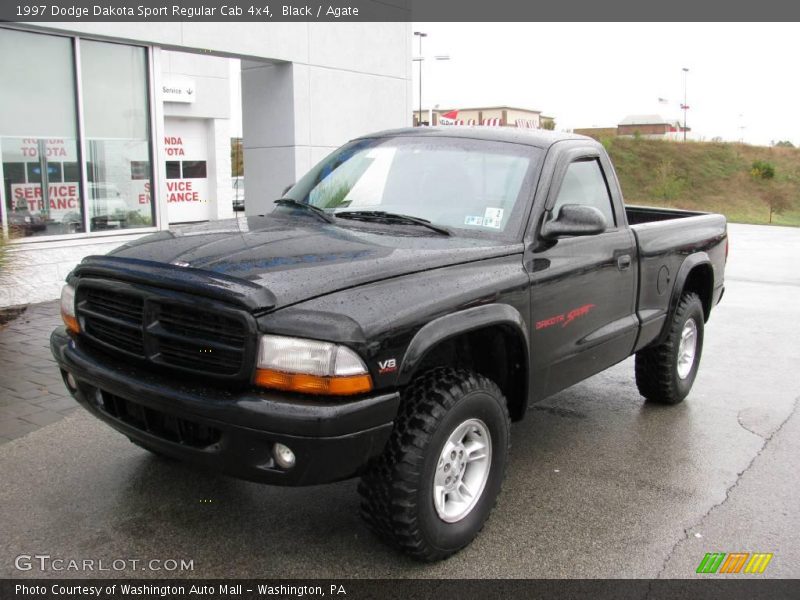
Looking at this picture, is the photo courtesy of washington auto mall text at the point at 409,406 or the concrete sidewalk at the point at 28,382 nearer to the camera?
the photo courtesy of washington auto mall text at the point at 409,406

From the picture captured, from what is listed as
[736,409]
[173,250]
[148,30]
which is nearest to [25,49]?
[148,30]

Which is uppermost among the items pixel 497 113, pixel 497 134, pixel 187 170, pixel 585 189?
pixel 497 113

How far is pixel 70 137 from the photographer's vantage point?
928 centimetres

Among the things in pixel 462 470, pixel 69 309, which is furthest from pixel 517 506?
pixel 69 309

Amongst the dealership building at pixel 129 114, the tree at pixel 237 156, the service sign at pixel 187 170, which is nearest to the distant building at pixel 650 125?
the tree at pixel 237 156

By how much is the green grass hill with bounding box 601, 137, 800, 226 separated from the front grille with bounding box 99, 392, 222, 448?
144ft

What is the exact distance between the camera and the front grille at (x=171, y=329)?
118 inches

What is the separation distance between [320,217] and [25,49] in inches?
244

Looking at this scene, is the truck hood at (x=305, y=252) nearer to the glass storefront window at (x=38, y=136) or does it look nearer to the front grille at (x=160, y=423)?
the front grille at (x=160, y=423)

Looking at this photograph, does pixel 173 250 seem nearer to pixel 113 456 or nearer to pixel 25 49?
pixel 113 456

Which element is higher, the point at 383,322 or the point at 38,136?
the point at 38,136

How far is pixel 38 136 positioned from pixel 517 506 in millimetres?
7443

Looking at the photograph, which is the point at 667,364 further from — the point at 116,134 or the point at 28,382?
the point at 116,134

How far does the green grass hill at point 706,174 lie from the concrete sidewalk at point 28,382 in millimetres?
41347
